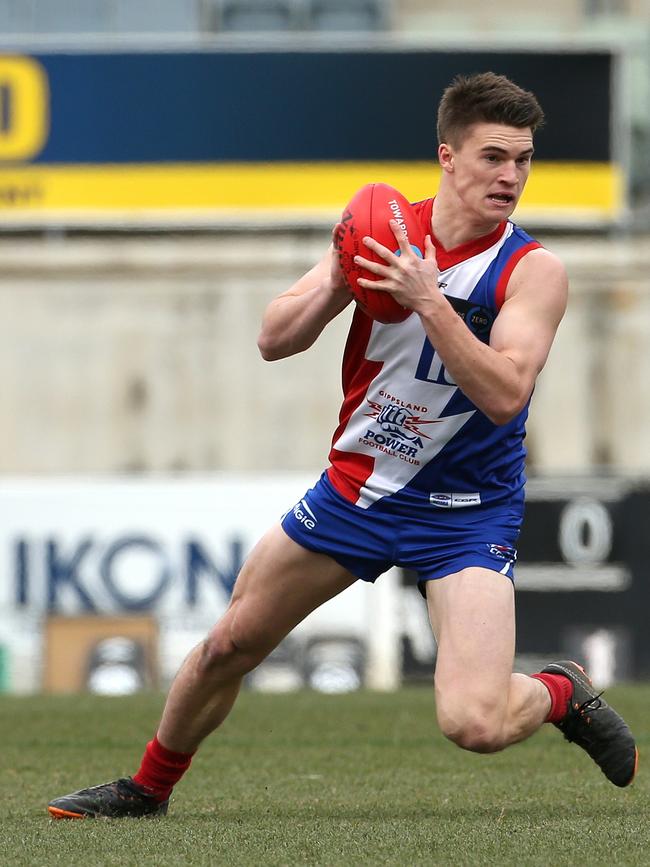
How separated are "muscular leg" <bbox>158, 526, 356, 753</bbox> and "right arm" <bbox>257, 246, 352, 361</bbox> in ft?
1.91

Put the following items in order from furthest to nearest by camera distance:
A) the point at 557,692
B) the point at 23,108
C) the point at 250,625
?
the point at 23,108, the point at 557,692, the point at 250,625

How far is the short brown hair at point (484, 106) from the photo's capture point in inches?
184

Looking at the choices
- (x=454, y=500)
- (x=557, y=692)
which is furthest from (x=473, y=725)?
(x=454, y=500)

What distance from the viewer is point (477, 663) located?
4672mm

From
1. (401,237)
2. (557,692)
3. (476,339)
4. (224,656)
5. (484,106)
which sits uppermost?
(484,106)

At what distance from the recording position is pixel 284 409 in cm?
1434

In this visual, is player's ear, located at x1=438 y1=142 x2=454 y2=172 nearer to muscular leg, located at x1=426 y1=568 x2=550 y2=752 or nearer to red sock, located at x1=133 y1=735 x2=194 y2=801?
muscular leg, located at x1=426 y1=568 x2=550 y2=752

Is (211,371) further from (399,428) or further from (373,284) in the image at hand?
(373,284)

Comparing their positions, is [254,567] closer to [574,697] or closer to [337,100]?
[574,697]

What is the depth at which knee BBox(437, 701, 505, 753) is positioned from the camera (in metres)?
4.62

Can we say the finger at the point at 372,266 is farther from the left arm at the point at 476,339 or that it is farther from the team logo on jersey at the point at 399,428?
the team logo on jersey at the point at 399,428

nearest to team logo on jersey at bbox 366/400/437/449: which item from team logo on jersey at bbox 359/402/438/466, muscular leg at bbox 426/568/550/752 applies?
team logo on jersey at bbox 359/402/438/466

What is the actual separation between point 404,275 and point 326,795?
210cm

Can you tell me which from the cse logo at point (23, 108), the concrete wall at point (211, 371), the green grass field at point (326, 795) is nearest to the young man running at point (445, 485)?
the green grass field at point (326, 795)
